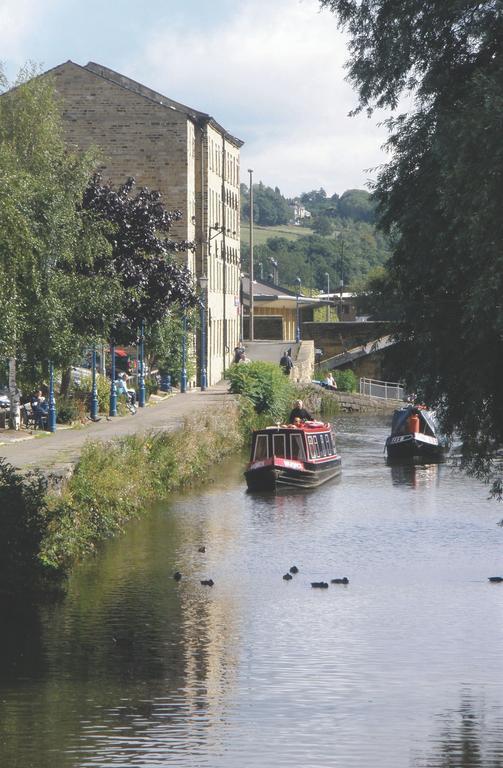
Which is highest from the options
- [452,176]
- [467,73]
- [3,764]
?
[467,73]

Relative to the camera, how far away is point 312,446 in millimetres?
47562

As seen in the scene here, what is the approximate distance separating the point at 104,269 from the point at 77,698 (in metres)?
28.8

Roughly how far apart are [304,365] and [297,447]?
38.5 meters

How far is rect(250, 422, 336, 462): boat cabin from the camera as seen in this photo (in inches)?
1820

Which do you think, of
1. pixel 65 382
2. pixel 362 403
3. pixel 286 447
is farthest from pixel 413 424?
pixel 362 403

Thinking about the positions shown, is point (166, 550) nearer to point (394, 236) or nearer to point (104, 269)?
point (394, 236)

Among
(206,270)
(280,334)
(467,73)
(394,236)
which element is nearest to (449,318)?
(394,236)

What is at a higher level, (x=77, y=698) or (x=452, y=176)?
(x=452, y=176)

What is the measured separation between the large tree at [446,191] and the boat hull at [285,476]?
23408 mm

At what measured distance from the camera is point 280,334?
370 ft

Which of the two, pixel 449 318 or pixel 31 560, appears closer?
pixel 449 318

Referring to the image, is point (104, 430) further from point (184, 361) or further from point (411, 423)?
point (184, 361)

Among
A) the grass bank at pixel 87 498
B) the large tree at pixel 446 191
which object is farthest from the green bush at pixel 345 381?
the large tree at pixel 446 191

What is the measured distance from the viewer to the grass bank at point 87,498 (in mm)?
24844
